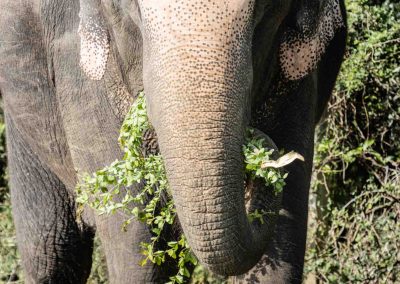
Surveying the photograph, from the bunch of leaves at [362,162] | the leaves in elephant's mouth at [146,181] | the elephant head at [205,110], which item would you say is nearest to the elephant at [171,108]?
the elephant head at [205,110]

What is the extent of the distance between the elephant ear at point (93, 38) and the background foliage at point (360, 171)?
2.24 m

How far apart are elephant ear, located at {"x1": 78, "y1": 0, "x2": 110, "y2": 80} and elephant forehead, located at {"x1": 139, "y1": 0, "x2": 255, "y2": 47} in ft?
2.34

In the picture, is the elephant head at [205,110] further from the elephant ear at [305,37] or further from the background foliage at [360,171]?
the background foliage at [360,171]

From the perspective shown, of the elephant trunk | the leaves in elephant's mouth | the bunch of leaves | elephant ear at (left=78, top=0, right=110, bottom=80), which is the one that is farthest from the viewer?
the bunch of leaves

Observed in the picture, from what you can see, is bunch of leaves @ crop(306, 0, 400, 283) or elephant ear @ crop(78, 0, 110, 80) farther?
bunch of leaves @ crop(306, 0, 400, 283)

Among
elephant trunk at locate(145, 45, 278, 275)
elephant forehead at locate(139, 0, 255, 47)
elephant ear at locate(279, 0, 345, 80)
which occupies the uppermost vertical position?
elephant ear at locate(279, 0, 345, 80)

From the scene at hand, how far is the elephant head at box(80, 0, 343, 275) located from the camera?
11.3ft

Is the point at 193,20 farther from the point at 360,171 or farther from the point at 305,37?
the point at 360,171

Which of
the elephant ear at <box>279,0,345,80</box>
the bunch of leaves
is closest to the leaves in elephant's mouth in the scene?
the elephant ear at <box>279,0,345,80</box>

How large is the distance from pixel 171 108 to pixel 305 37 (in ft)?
3.66

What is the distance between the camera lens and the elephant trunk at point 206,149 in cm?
344

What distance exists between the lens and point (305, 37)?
4.45 m

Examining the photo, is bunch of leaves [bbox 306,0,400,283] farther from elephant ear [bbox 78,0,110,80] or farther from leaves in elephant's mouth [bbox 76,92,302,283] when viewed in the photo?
elephant ear [bbox 78,0,110,80]

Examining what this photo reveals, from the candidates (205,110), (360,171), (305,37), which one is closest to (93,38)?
(305,37)
